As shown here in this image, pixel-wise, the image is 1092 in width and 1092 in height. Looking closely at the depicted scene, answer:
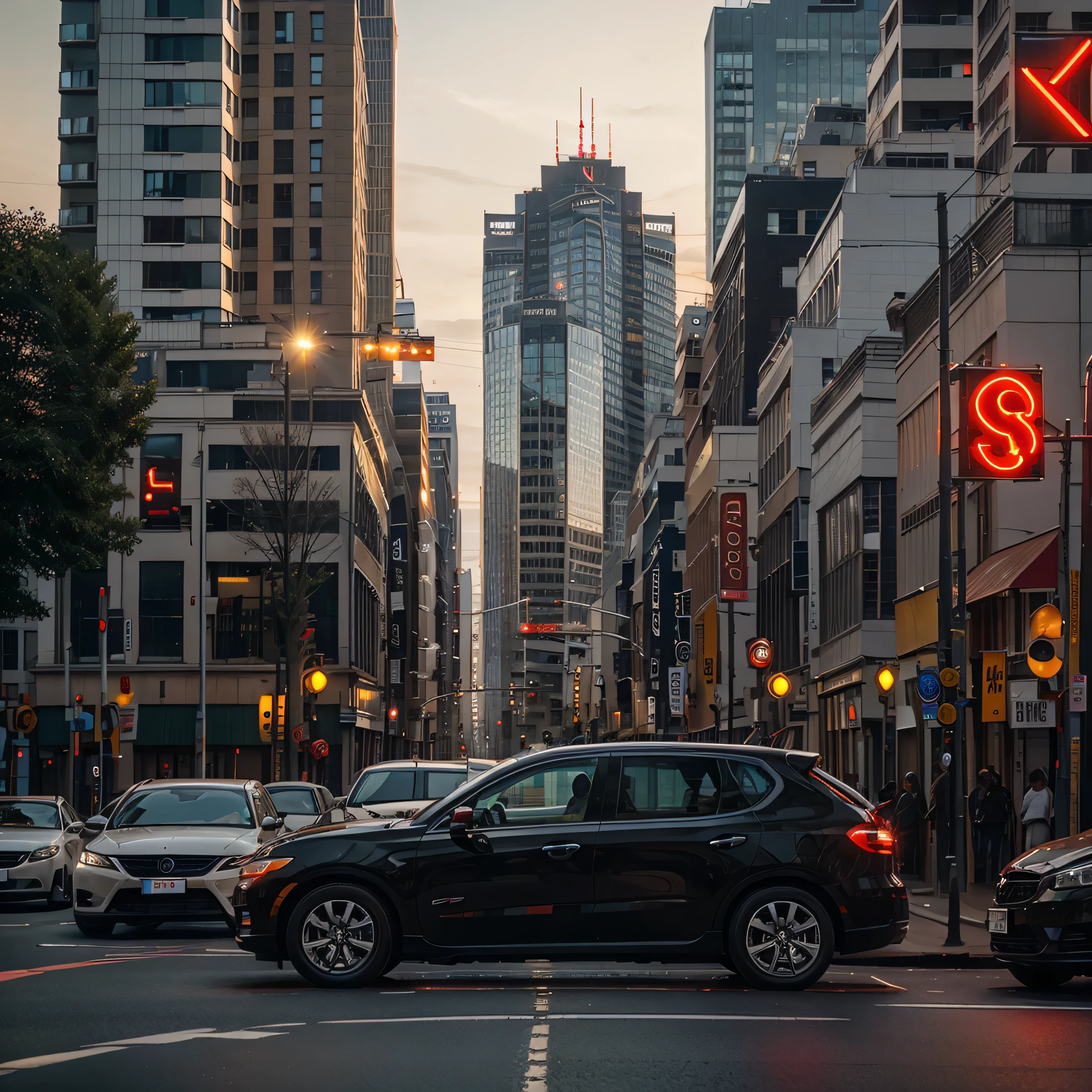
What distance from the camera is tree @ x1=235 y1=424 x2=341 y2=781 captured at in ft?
170

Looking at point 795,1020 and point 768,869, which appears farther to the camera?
point 768,869

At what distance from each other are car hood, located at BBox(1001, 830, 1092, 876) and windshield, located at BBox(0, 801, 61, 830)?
14.0 meters

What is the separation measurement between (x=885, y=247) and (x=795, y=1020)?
4982 centimetres

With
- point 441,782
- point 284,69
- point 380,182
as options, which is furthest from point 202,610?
point 380,182

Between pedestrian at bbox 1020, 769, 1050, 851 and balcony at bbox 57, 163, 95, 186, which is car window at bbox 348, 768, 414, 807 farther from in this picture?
balcony at bbox 57, 163, 95, 186

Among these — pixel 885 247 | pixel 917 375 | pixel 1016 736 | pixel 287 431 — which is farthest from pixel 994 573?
pixel 885 247

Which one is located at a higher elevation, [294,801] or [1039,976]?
[294,801]

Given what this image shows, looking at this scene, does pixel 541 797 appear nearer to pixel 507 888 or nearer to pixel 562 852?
pixel 562 852

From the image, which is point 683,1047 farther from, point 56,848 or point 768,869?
point 56,848

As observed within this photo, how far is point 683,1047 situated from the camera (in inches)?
358

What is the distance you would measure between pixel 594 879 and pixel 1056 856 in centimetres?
375

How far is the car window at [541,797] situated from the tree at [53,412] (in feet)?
62.2

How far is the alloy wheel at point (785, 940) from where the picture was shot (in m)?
11.9

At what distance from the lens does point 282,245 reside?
317 feet
